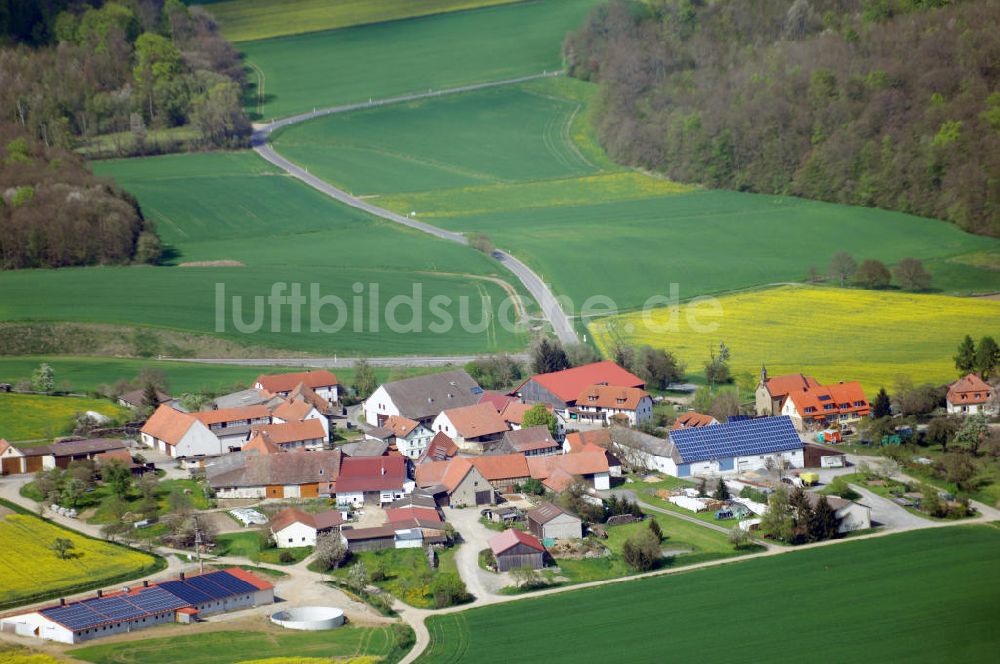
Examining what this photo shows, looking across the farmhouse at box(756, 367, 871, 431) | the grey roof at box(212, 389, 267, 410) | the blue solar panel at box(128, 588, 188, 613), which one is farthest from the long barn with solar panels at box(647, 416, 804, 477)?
the blue solar panel at box(128, 588, 188, 613)

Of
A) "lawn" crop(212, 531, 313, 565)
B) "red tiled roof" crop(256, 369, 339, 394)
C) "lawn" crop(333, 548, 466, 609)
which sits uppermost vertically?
"red tiled roof" crop(256, 369, 339, 394)

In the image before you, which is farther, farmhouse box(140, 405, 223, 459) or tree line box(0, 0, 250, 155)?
tree line box(0, 0, 250, 155)

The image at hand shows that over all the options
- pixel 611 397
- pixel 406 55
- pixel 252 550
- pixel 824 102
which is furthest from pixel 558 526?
pixel 406 55

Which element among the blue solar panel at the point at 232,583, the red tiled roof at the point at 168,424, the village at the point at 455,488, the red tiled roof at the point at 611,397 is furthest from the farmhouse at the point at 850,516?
the red tiled roof at the point at 168,424

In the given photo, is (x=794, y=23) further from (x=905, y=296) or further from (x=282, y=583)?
(x=282, y=583)

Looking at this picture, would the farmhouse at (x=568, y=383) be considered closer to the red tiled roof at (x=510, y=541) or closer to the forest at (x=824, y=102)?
the red tiled roof at (x=510, y=541)

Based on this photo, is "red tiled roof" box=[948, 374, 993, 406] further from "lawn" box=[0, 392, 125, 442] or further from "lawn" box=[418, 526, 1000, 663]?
"lawn" box=[0, 392, 125, 442]

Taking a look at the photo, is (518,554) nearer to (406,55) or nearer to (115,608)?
(115,608)
